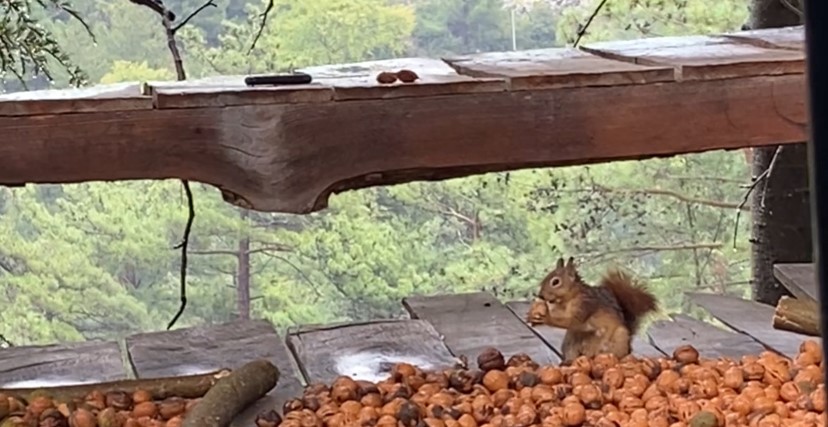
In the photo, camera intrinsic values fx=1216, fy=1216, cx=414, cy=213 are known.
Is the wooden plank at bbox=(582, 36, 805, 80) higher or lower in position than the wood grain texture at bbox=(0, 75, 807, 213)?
higher

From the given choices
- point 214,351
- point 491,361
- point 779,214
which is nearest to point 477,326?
point 491,361

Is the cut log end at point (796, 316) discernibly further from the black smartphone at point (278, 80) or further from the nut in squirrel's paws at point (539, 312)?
the black smartphone at point (278, 80)

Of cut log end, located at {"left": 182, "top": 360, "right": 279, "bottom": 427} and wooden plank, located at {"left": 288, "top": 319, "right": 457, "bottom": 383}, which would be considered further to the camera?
wooden plank, located at {"left": 288, "top": 319, "right": 457, "bottom": 383}

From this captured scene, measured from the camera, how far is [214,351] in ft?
5.48

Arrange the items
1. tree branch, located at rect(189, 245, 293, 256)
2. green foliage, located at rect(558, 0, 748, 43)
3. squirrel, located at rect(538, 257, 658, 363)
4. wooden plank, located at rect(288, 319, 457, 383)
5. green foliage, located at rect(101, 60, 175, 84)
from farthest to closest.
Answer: tree branch, located at rect(189, 245, 293, 256), green foliage, located at rect(558, 0, 748, 43), green foliage, located at rect(101, 60, 175, 84), wooden plank, located at rect(288, 319, 457, 383), squirrel, located at rect(538, 257, 658, 363)

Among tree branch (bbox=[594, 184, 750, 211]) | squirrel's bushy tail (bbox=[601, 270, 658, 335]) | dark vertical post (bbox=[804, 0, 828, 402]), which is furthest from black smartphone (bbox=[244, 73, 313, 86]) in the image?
tree branch (bbox=[594, 184, 750, 211])

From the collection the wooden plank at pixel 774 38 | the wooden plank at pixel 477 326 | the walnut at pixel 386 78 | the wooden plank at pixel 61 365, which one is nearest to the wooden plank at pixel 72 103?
the walnut at pixel 386 78

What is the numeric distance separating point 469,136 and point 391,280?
120 inches

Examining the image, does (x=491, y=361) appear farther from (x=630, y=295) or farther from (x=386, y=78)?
(x=386, y=78)

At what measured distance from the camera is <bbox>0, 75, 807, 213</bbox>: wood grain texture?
117 centimetres

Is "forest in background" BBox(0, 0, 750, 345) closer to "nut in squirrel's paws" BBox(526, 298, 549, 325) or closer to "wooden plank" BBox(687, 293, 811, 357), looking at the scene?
"wooden plank" BBox(687, 293, 811, 357)

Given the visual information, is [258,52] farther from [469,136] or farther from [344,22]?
[469,136]

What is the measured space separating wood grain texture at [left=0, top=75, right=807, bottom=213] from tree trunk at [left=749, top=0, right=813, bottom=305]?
1.39 meters

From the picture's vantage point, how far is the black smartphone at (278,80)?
1.28 meters
